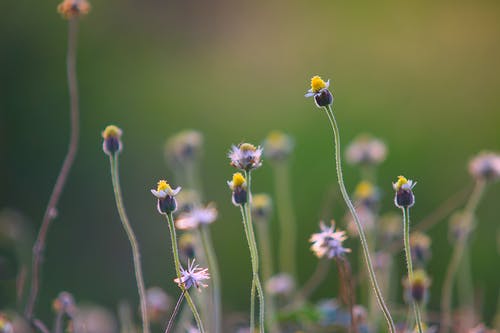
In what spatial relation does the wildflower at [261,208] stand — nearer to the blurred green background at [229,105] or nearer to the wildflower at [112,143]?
the wildflower at [112,143]

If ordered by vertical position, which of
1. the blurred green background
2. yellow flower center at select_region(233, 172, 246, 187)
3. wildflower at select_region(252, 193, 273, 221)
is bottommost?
yellow flower center at select_region(233, 172, 246, 187)

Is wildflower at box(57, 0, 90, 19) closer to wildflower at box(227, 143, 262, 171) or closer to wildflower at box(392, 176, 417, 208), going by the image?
wildflower at box(227, 143, 262, 171)

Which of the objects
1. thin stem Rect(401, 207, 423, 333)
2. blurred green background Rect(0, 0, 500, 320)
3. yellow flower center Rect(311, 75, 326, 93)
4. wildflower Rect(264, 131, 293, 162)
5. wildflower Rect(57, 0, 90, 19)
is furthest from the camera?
blurred green background Rect(0, 0, 500, 320)

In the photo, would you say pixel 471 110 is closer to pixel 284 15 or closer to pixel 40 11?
pixel 284 15

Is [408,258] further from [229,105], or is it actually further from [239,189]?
[229,105]

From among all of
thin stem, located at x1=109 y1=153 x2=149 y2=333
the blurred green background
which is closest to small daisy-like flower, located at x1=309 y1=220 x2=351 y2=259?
thin stem, located at x1=109 y1=153 x2=149 y2=333

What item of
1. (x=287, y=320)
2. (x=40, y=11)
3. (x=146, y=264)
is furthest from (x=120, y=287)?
(x=40, y=11)

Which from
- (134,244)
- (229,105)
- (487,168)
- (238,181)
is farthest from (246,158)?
(229,105)
